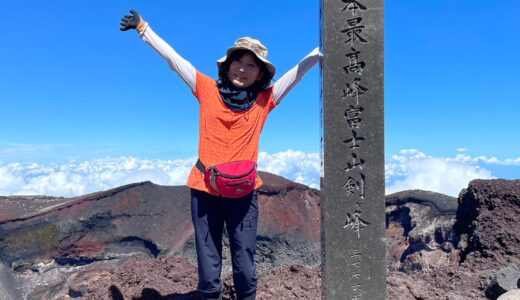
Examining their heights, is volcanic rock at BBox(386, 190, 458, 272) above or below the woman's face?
below

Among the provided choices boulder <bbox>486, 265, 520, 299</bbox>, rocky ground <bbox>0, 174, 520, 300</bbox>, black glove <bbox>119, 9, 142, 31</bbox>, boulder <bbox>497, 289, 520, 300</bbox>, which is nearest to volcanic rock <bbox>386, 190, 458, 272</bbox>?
rocky ground <bbox>0, 174, 520, 300</bbox>

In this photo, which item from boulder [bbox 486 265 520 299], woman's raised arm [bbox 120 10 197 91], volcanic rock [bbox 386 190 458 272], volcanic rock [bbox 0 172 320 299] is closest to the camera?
woman's raised arm [bbox 120 10 197 91]

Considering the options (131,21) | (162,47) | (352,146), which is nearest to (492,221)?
(352,146)

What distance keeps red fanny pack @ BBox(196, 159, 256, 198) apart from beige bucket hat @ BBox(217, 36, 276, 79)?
87 centimetres

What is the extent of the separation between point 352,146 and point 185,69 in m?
1.65

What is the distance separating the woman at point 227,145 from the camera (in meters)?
3.67

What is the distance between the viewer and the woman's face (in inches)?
145

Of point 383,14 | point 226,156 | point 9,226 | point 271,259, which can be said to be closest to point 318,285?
point 226,156

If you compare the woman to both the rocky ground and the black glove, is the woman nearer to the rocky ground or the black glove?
the black glove

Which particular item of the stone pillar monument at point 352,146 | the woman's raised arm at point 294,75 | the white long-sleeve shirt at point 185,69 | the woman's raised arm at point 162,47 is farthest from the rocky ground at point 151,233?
the woman's raised arm at point 162,47

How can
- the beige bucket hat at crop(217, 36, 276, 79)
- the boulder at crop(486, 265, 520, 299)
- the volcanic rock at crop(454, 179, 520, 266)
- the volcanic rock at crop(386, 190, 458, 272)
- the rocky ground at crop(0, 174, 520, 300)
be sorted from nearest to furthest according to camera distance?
the beige bucket hat at crop(217, 36, 276, 79) → the boulder at crop(486, 265, 520, 299) → the volcanic rock at crop(454, 179, 520, 266) → the volcanic rock at crop(386, 190, 458, 272) → the rocky ground at crop(0, 174, 520, 300)

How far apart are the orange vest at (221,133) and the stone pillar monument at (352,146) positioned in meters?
0.66

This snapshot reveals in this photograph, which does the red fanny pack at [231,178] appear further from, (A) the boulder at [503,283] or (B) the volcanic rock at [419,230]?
(B) the volcanic rock at [419,230]

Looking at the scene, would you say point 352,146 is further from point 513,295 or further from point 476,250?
point 476,250
